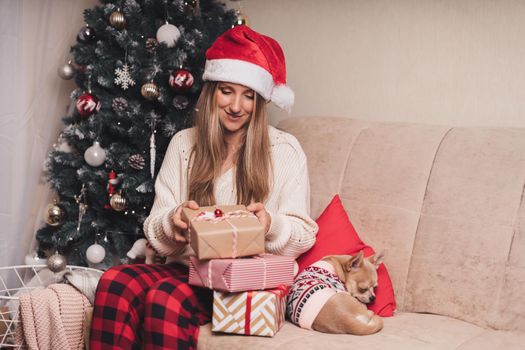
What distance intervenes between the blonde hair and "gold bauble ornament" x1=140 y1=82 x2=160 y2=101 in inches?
8.8

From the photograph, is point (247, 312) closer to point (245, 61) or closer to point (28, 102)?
point (245, 61)

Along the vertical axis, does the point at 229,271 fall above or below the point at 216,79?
below

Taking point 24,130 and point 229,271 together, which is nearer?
point 229,271

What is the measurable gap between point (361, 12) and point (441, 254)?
114cm

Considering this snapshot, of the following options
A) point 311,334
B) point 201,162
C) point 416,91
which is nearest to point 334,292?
point 311,334

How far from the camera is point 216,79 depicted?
6.71 ft

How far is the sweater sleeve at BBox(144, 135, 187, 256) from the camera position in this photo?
1.93 m

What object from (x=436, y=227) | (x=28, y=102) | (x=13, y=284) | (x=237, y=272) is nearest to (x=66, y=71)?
(x=28, y=102)

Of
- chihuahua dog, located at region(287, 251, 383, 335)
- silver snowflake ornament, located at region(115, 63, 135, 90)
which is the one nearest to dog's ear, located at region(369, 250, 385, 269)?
chihuahua dog, located at region(287, 251, 383, 335)

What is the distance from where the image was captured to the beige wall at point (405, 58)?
2.11 meters

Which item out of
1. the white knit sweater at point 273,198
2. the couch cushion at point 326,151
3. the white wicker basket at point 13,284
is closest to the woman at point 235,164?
the white knit sweater at point 273,198

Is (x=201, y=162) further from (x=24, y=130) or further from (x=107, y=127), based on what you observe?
(x=24, y=130)

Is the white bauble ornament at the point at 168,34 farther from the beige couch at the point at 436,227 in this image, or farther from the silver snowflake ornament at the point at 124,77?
the beige couch at the point at 436,227

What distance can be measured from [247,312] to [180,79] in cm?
101
